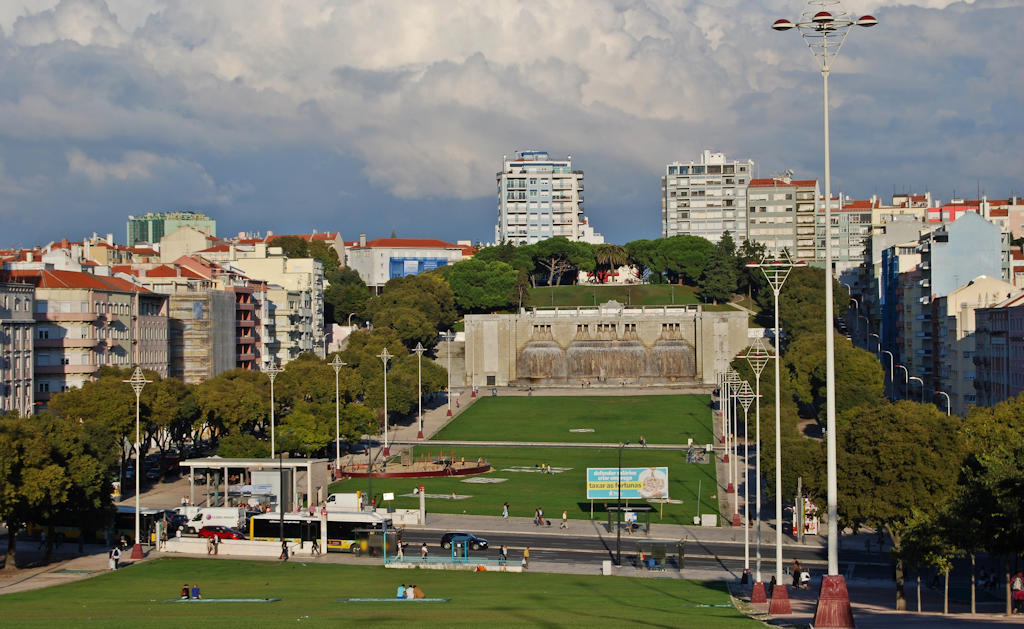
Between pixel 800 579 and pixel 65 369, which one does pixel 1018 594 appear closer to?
pixel 800 579

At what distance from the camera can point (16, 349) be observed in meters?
88.6

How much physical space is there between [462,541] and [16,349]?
4180 centimetres

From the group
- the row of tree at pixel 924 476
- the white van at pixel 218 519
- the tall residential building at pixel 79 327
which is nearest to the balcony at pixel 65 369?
the tall residential building at pixel 79 327

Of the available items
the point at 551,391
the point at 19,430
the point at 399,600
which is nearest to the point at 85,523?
the point at 19,430

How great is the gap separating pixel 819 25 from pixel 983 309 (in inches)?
2957

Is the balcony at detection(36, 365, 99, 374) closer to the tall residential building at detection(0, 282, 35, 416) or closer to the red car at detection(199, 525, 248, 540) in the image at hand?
the tall residential building at detection(0, 282, 35, 416)

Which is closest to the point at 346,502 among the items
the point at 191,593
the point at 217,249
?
the point at 191,593

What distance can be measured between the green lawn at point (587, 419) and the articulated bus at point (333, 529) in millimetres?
→ 50045

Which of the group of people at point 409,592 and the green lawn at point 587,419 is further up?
the green lawn at point 587,419

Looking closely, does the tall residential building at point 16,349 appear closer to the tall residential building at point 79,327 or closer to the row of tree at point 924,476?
the tall residential building at point 79,327

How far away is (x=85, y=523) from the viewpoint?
209 feet

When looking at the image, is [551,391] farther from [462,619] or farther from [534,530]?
[462,619]

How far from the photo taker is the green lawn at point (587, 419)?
11556cm

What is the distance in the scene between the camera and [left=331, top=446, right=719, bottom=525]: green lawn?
80.1 meters
